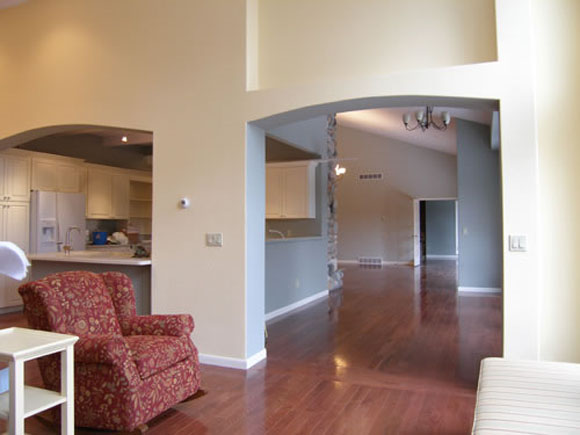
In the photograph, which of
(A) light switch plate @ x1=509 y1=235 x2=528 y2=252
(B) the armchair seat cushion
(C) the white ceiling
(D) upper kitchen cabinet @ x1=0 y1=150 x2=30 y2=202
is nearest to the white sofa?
(A) light switch plate @ x1=509 y1=235 x2=528 y2=252

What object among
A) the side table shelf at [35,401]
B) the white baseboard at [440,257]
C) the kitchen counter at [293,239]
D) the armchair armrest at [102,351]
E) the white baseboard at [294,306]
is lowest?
the white baseboard at [294,306]

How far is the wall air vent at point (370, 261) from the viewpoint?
14.0 metres

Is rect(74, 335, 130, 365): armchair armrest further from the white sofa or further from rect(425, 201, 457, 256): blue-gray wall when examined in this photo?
rect(425, 201, 457, 256): blue-gray wall

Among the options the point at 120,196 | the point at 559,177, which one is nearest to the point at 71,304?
the point at 559,177

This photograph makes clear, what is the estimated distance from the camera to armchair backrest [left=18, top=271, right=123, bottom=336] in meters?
2.69

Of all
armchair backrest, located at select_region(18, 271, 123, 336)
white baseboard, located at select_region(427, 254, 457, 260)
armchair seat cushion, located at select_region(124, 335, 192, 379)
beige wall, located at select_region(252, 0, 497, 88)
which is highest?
beige wall, located at select_region(252, 0, 497, 88)

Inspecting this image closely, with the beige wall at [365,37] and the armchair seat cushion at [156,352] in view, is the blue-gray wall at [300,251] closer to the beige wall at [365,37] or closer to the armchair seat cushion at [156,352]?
the beige wall at [365,37]

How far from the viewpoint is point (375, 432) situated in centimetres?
268

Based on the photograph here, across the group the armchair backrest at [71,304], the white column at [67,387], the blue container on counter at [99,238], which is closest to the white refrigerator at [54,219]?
the blue container on counter at [99,238]

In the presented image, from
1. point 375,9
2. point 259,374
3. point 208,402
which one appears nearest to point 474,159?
point 375,9

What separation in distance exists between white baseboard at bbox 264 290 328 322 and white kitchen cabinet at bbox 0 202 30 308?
3.62 meters

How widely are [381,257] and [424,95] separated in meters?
11.0

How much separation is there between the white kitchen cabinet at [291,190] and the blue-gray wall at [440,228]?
32.7 feet

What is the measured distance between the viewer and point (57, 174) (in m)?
6.79
